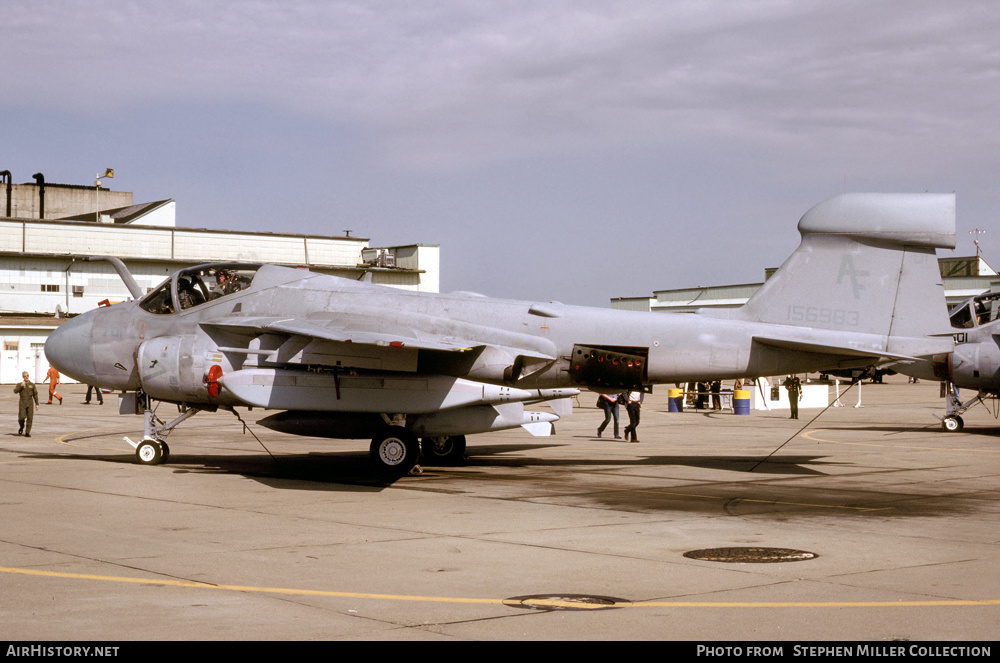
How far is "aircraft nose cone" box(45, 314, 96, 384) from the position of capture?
782 inches

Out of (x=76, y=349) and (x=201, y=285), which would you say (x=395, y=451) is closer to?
(x=201, y=285)

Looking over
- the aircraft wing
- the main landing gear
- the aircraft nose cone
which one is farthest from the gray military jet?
the aircraft nose cone

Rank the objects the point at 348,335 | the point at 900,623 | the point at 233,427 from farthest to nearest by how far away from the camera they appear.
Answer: the point at 233,427 → the point at 348,335 → the point at 900,623

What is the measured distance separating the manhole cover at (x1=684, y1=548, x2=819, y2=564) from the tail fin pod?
316 inches

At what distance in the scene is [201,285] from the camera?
19.3 metres

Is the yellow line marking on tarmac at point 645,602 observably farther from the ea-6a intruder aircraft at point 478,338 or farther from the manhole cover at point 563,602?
the ea-6a intruder aircraft at point 478,338

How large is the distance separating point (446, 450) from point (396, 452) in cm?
304

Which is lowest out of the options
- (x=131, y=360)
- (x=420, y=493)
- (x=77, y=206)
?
(x=420, y=493)

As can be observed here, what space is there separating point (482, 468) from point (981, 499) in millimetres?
9094

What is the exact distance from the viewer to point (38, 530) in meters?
12.0

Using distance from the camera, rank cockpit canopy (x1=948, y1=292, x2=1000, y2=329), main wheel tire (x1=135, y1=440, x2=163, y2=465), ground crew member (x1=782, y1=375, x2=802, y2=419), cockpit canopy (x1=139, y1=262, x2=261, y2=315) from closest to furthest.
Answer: cockpit canopy (x1=139, y1=262, x2=261, y2=315) → main wheel tire (x1=135, y1=440, x2=163, y2=465) → cockpit canopy (x1=948, y1=292, x2=1000, y2=329) → ground crew member (x1=782, y1=375, x2=802, y2=419)

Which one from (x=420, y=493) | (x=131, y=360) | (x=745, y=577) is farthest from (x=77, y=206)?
(x=745, y=577)

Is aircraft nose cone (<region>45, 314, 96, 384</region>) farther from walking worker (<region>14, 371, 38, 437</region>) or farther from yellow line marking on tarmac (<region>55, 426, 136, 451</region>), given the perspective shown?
walking worker (<region>14, 371, 38, 437</region>)
